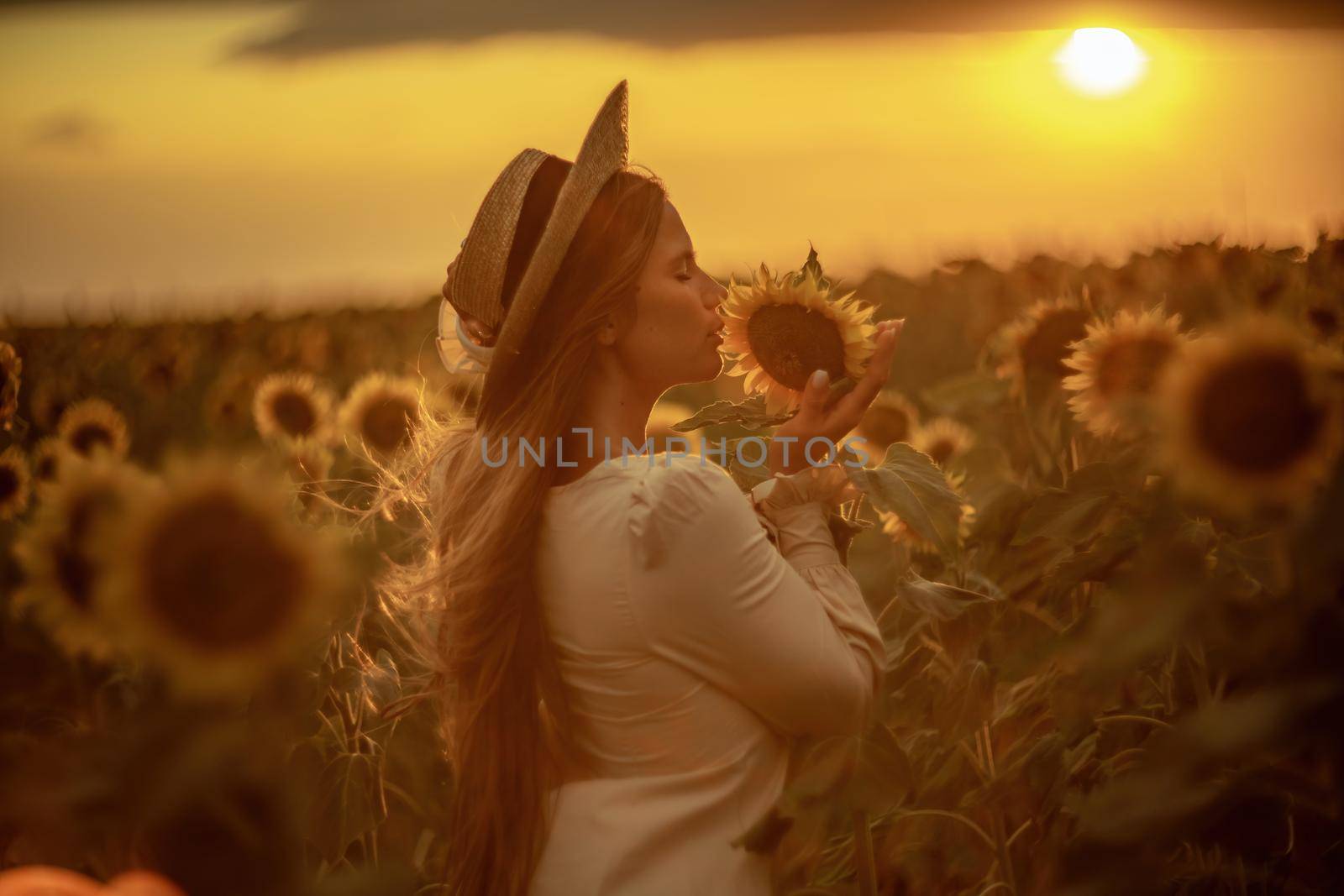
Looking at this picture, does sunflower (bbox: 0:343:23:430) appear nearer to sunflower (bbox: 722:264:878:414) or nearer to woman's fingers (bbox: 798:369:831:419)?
sunflower (bbox: 722:264:878:414)

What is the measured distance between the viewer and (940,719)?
9.43ft

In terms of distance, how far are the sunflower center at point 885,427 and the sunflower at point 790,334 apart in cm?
178

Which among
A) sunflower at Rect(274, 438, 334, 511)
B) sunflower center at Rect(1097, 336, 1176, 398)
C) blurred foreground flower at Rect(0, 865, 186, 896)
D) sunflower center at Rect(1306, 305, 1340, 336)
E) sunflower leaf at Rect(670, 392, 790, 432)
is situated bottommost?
sunflower at Rect(274, 438, 334, 511)

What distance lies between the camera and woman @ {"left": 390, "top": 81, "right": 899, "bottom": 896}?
Result: 2.10 meters

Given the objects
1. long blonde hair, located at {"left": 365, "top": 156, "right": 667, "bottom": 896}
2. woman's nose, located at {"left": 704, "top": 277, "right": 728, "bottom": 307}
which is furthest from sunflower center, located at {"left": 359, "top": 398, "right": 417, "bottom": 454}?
woman's nose, located at {"left": 704, "top": 277, "right": 728, "bottom": 307}

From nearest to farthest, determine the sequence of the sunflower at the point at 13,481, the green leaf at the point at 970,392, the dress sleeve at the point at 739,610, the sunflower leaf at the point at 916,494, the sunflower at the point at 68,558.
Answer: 1. the sunflower at the point at 68,558
2. the dress sleeve at the point at 739,610
3. the sunflower leaf at the point at 916,494
4. the green leaf at the point at 970,392
5. the sunflower at the point at 13,481

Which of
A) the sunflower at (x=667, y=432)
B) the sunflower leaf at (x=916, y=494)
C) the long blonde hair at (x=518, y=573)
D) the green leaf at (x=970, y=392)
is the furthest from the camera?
the green leaf at (x=970, y=392)

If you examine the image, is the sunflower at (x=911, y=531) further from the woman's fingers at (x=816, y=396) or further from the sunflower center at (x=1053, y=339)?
the woman's fingers at (x=816, y=396)

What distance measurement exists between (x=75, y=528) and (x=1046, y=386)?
124 inches

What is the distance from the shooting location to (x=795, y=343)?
237 centimetres

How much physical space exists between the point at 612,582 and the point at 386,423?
309 cm

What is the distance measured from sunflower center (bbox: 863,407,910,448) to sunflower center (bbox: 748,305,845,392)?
1.83 meters

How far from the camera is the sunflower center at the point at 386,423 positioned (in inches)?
198

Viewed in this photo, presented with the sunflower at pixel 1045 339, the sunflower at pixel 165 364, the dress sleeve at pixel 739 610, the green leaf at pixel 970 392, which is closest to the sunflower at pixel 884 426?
the green leaf at pixel 970 392
